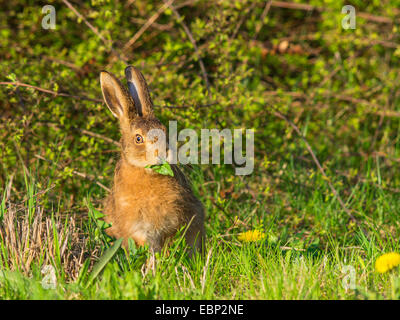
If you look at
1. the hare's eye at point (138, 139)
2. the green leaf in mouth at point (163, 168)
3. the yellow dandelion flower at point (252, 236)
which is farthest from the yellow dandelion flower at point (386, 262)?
the hare's eye at point (138, 139)

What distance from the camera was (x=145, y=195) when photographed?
3.77 metres

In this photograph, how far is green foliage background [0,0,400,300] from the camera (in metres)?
4.75

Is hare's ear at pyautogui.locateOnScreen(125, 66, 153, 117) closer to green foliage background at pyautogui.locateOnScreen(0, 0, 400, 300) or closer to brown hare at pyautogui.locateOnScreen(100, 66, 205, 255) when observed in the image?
brown hare at pyautogui.locateOnScreen(100, 66, 205, 255)

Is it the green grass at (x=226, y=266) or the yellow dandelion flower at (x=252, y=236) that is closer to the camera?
the green grass at (x=226, y=266)

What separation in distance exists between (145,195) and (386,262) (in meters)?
1.51

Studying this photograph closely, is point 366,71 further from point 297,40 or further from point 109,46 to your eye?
point 109,46

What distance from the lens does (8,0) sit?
641 cm

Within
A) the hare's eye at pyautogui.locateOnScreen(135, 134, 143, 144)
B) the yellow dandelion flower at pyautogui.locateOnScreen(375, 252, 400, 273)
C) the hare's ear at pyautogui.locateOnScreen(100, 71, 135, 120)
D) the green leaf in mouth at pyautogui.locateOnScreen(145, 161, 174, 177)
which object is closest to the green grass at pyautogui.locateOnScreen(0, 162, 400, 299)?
the yellow dandelion flower at pyautogui.locateOnScreen(375, 252, 400, 273)

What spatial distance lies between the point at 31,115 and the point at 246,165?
1.86 meters

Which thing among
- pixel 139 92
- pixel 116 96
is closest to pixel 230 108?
pixel 139 92

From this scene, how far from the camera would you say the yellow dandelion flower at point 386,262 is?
124 inches

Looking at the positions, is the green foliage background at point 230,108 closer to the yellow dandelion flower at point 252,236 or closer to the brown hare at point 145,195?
the yellow dandelion flower at point 252,236

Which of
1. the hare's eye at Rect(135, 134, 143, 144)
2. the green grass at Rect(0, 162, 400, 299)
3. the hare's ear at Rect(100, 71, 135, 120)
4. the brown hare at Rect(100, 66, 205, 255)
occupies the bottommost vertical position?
the green grass at Rect(0, 162, 400, 299)
